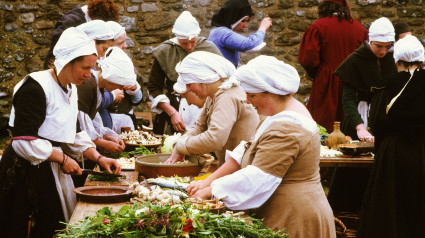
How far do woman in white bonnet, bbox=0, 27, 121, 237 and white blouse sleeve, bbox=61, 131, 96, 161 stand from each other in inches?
8.0

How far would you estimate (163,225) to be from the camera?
7.45 feet

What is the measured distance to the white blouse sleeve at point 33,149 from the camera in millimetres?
3400

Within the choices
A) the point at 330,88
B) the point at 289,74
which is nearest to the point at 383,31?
the point at 330,88

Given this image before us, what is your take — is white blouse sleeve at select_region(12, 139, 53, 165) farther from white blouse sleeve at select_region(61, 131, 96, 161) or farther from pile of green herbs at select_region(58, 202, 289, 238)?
pile of green herbs at select_region(58, 202, 289, 238)

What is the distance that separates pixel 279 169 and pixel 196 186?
20.3 inches

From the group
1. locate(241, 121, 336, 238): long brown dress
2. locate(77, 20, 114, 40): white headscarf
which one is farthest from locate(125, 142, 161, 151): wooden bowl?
locate(241, 121, 336, 238): long brown dress

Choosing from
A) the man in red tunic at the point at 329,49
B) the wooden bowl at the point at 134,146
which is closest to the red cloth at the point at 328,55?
Answer: the man in red tunic at the point at 329,49

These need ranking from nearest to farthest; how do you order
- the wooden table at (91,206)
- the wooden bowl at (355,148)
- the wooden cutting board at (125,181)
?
the wooden table at (91,206)
the wooden cutting board at (125,181)
the wooden bowl at (355,148)

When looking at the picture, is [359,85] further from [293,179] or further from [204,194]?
[204,194]

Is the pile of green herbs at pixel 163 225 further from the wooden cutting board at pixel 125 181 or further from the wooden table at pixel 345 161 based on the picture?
the wooden table at pixel 345 161

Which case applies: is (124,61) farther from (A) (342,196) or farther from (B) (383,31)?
(A) (342,196)

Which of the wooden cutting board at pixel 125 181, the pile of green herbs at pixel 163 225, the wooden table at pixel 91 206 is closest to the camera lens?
the pile of green herbs at pixel 163 225

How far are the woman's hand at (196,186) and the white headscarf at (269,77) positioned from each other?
592 mm

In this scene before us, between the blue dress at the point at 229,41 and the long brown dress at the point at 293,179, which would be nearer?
the long brown dress at the point at 293,179
